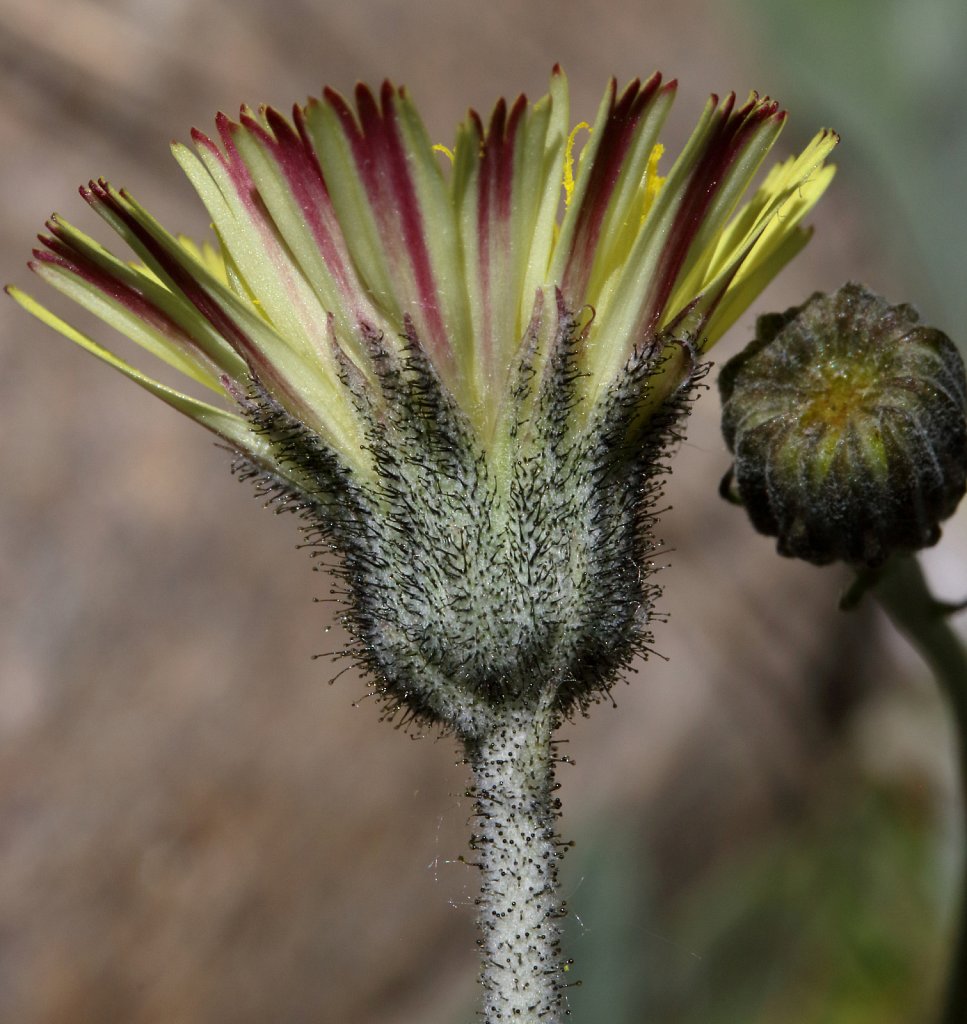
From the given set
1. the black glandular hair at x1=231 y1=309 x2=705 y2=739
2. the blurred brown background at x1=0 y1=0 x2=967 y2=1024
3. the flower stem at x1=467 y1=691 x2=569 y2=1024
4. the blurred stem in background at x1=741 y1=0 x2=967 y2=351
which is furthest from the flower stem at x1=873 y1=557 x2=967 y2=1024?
the blurred stem in background at x1=741 y1=0 x2=967 y2=351

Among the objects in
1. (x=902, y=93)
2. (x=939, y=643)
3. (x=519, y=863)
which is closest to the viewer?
(x=519, y=863)

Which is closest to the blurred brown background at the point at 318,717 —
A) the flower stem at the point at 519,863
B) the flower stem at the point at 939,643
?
the flower stem at the point at 939,643

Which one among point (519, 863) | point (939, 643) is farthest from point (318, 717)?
point (519, 863)

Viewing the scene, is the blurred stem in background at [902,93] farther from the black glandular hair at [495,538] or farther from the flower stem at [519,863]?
the flower stem at [519,863]

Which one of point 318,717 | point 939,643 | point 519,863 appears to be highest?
point 318,717

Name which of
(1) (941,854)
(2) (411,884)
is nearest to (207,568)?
(2) (411,884)

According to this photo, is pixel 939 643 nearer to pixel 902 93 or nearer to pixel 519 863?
pixel 519 863

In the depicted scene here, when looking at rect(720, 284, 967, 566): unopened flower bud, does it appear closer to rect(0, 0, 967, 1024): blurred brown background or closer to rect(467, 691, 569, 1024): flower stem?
rect(467, 691, 569, 1024): flower stem
